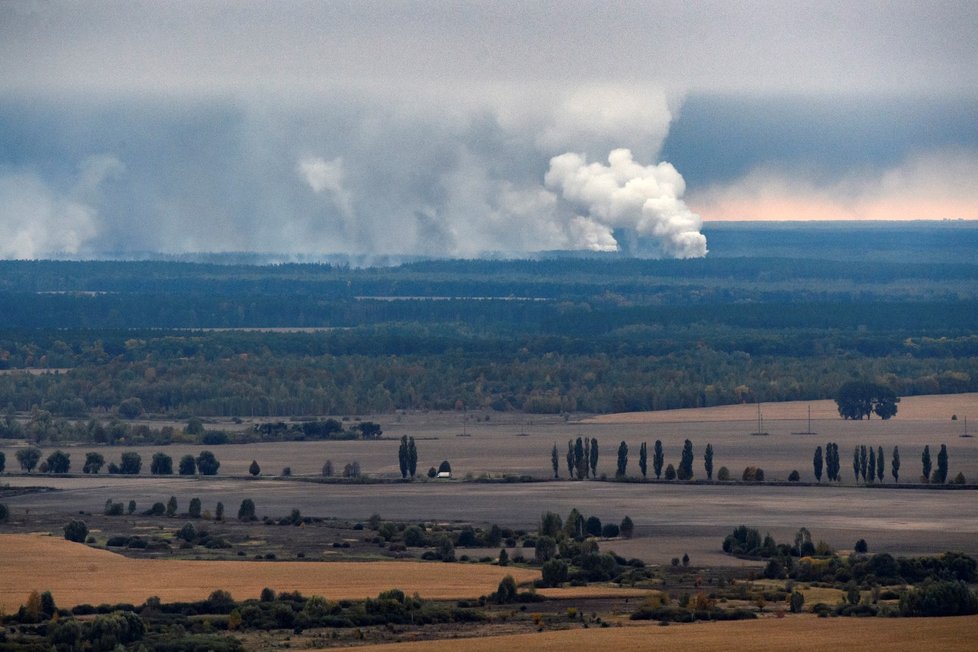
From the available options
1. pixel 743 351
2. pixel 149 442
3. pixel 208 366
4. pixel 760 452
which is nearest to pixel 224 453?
pixel 149 442

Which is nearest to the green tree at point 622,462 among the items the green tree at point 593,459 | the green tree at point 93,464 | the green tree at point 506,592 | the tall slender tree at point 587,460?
the green tree at point 593,459

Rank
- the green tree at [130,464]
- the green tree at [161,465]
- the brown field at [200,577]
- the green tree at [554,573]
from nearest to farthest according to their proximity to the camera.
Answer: the brown field at [200,577], the green tree at [554,573], the green tree at [161,465], the green tree at [130,464]

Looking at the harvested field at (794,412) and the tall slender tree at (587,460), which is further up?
the harvested field at (794,412)

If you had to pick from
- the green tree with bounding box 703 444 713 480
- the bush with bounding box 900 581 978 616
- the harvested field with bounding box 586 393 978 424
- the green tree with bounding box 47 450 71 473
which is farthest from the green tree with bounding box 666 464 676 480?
the bush with bounding box 900 581 978 616

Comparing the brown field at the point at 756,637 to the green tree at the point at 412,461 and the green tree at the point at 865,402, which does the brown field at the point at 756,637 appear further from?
the green tree at the point at 865,402

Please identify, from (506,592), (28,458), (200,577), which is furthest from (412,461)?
(506,592)

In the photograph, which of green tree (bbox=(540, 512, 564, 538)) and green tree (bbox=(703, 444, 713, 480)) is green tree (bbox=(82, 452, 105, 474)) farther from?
green tree (bbox=(540, 512, 564, 538))

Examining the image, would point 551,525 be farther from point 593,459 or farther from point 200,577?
point 593,459
